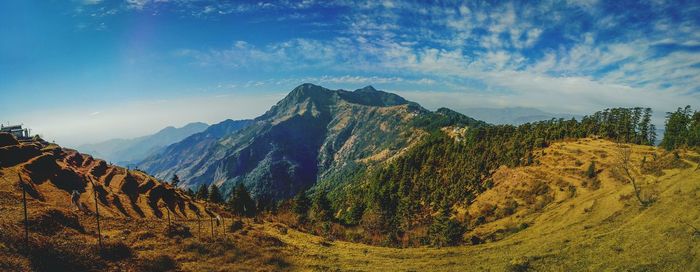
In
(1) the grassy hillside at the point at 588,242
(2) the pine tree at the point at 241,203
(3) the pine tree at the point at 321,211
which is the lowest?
(3) the pine tree at the point at 321,211

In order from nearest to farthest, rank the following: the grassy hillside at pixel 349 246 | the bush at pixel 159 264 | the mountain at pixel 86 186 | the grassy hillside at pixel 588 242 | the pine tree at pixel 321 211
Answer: the grassy hillside at pixel 349 246 → the bush at pixel 159 264 → the grassy hillside at pixel 588 242 → the mountain at pixel 86 186 → the pine tree at pixel 321 211

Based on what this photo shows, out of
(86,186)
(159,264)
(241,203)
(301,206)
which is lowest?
(301,206)

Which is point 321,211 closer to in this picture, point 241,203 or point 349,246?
point 241,203

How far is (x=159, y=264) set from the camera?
42.6 metres

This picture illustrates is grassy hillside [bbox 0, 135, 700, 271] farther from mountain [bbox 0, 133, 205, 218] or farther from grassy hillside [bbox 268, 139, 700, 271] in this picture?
mountain [bbox 0, 133, 205, 218]

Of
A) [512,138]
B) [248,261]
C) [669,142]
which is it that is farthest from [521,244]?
[512,138]

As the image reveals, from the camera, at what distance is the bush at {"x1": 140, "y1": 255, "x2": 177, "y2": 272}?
136 feet

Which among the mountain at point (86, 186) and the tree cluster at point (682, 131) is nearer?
the mountain at point (86, 186)

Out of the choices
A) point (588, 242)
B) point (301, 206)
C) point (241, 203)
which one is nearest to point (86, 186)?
point (241, 203)

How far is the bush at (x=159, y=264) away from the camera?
136ft

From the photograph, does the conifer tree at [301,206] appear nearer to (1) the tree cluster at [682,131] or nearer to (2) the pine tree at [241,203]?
(2) the pine tree at [241,203]

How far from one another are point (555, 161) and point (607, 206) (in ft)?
228

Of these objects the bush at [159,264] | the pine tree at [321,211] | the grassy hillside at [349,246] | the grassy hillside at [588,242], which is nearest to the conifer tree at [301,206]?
the pine tree at [321,211]

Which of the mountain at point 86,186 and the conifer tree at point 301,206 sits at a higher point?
the mountain at point 86,186
